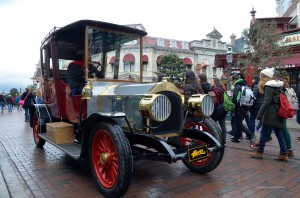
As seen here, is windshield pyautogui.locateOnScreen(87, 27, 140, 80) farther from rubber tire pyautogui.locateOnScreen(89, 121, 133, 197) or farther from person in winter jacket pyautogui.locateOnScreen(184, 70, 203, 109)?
rubber tire pyautogui.locateOnScreen(89, 121, 133, 197)

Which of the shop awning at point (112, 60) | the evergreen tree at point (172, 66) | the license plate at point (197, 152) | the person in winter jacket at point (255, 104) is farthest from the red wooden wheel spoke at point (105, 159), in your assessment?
the evergreen tree at point (172, 66)

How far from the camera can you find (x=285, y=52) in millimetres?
13461

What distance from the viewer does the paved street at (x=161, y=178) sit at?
347 centimetres

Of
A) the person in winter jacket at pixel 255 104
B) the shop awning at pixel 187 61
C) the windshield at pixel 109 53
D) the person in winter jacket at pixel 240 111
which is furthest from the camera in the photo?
the shop awning at pixel 187 61

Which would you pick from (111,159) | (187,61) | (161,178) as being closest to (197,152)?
(161,178)

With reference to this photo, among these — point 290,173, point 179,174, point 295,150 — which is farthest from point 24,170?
point 295,150

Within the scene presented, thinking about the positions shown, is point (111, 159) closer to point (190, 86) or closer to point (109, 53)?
point (109, 53)

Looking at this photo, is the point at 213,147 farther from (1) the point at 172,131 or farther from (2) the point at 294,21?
(2) the point at 294,21

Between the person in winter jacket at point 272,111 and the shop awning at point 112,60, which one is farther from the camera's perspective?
the shop awning at point 112,60

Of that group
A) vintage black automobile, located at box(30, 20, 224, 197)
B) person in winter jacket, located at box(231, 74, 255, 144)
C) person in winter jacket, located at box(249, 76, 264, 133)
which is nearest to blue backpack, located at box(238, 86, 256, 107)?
person in winter jacket, located at box(231, 74, 255, 144)

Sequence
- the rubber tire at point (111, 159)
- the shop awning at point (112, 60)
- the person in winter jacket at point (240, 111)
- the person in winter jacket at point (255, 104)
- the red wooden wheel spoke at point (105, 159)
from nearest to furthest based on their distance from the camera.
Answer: the rubber tire at point (111, 159)
the red wooden wheel spoke at point (105, 159)
the shop awning at point (112, 60)
the person in winter jacket at point (240, 111)
the person in winter jacket at point (255, 104)

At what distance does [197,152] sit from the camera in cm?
341

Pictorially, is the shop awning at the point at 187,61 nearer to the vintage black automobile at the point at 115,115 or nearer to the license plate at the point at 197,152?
the vintage black automobile at the point at 115,115

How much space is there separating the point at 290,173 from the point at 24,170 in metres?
4.28
